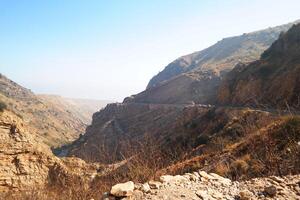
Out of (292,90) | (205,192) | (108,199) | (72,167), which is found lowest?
(72,167)

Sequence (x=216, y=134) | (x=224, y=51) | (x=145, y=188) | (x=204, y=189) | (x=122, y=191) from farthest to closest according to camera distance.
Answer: (x=224, y=51) → (x=216, y=134) → (x=204, y=189) → (x=145, y=188) → (x=122, y=191)

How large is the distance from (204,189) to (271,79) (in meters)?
43.7

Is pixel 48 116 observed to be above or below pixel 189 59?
below

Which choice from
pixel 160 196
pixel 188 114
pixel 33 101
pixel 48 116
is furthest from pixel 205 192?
pixel 33 101

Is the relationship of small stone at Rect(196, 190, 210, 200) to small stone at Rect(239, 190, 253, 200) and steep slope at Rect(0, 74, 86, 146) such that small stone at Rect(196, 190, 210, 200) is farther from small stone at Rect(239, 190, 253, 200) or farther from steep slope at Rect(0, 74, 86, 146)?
steep slope at Rect(0, 74, 86, 146)

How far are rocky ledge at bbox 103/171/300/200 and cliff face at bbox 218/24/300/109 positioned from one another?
32.3 m

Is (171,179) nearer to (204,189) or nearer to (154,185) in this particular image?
(154,185)

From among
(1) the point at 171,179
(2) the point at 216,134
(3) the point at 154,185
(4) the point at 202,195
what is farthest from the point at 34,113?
(4) the point at 202,195

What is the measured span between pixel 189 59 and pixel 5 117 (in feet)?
547

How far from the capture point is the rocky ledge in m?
6.85

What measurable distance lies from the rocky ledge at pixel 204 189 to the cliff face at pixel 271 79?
32.3m

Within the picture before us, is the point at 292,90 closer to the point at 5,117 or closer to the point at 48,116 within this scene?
the point at 5,117

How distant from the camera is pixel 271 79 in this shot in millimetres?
47625

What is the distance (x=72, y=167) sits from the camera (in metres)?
37.8
